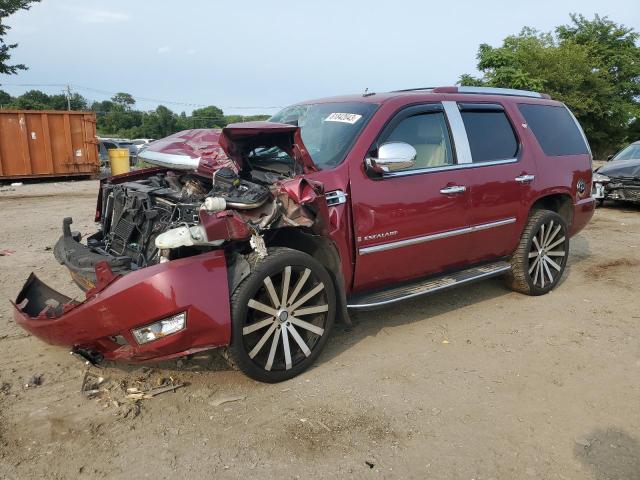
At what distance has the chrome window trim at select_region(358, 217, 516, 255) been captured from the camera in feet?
12.7

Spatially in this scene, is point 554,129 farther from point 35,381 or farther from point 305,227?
point 35,381

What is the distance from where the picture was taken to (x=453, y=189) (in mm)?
4301

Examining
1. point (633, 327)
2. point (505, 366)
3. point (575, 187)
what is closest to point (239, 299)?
point (505, 366)

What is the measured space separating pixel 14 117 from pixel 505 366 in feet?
52.3

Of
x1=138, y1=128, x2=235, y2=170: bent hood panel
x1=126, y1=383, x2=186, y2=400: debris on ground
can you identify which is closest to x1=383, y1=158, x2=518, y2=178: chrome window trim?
x1=138, y1=128, x2=235, y2=170: bent hood panel

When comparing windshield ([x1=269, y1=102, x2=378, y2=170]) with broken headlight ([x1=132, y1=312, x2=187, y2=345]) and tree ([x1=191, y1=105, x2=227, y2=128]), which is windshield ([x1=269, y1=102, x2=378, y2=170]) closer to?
broken headlight ([x1=132, y1=312, x2=187, y2=345])

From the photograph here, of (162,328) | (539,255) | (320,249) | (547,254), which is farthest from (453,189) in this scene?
(162,328)

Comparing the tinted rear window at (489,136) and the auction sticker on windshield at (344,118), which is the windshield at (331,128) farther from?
the tinted rear window at (489,136)

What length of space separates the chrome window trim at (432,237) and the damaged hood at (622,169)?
752 cm

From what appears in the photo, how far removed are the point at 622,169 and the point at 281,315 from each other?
10.2 m

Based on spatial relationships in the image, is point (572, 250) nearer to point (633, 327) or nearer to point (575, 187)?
point (575, 187)

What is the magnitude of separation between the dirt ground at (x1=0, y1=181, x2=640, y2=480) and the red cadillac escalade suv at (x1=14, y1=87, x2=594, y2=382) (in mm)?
344

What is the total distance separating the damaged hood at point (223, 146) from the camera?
3688 millimetres

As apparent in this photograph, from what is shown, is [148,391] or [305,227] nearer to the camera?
[148,391]
